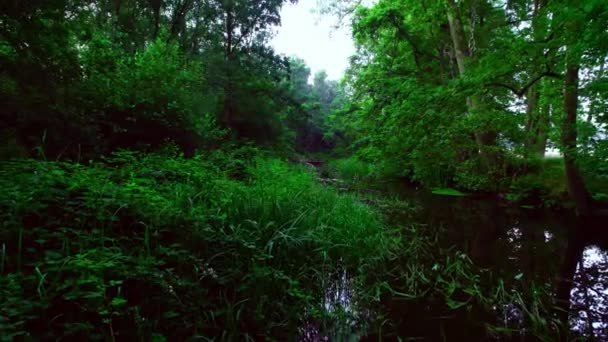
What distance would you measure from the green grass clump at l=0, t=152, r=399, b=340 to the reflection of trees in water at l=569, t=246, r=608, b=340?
202 cm

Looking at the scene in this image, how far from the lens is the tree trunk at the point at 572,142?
22.0 feet

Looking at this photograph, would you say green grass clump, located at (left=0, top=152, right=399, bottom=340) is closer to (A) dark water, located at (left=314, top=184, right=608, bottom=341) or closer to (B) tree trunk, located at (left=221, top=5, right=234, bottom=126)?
(A) dark water, located at (left=314, top=184, right=608, bottom=341)

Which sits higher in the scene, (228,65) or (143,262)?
(228,65)

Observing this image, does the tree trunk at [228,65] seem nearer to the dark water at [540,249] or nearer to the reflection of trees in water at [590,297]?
the dark water at [540,249]

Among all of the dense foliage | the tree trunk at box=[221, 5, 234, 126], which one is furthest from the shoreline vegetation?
the tree trunk at box=[221, 5, 234, 126]

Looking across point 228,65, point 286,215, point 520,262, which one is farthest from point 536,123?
point 228,65

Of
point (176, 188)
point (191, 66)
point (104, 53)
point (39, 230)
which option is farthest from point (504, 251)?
point (191, 66)

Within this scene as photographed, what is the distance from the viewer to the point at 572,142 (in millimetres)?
6719

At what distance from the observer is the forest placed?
7.43 feet

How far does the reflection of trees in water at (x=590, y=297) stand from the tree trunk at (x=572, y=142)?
8.23 ft

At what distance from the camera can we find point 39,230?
2160 millimetres

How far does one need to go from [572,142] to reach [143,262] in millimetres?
7851

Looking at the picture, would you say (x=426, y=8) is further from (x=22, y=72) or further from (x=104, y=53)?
(x=22, y=72)

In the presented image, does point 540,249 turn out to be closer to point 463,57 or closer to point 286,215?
point 286,215
